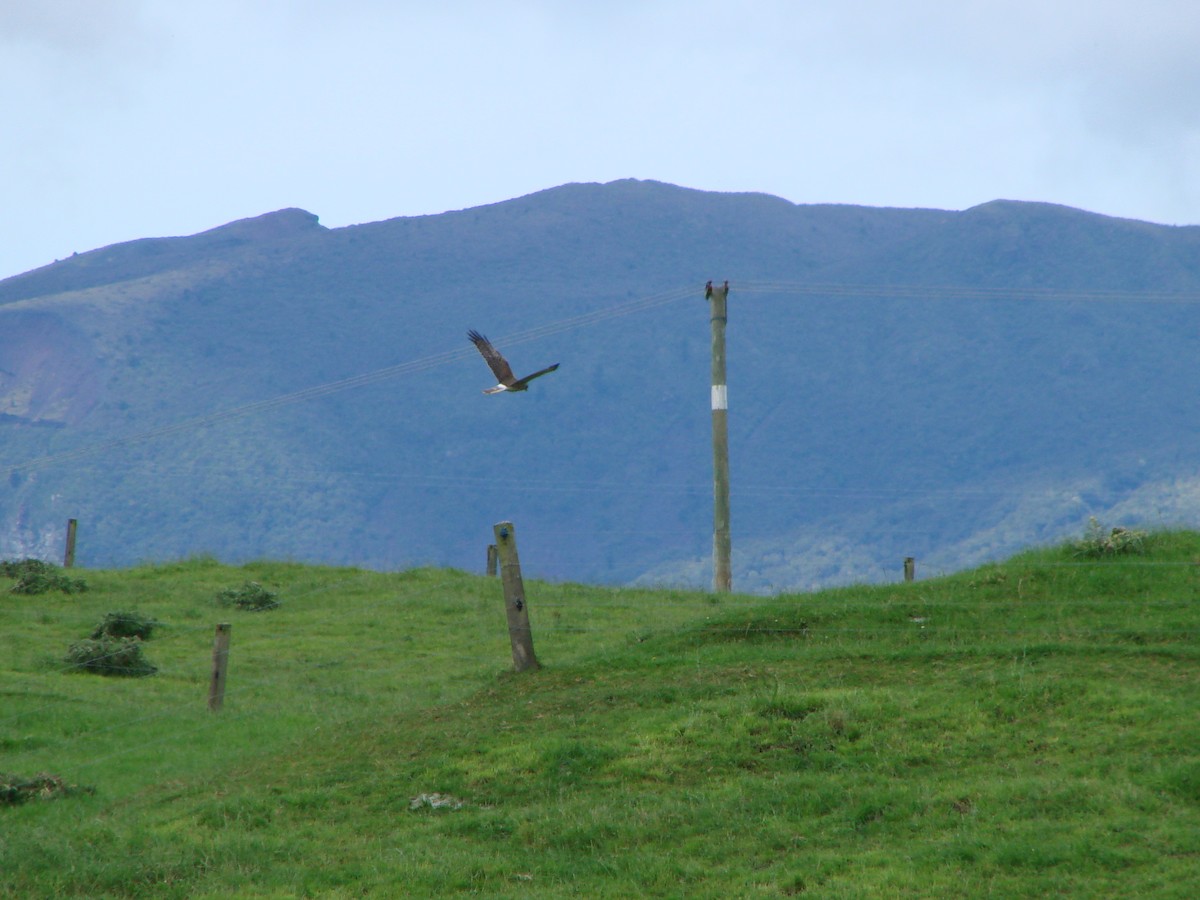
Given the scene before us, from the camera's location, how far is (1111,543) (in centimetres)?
1823

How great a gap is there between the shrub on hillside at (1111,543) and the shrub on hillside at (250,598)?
1519 cm

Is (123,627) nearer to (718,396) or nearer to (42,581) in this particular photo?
(42,581)

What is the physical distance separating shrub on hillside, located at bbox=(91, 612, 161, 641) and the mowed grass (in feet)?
8.28

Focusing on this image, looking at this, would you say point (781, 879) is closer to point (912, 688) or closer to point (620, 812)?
point (620, 812)

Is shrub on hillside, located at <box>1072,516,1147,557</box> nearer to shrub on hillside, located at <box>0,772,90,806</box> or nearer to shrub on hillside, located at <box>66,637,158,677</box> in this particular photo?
shrub on hillside, located at <box>0,772,90,806</box>

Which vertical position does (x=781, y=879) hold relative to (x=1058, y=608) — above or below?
below

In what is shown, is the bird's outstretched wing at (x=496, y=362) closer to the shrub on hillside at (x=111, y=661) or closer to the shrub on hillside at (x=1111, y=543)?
the shrub on hillside at (x=111, y=661)

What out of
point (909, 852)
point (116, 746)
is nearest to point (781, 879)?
point (909, 852)

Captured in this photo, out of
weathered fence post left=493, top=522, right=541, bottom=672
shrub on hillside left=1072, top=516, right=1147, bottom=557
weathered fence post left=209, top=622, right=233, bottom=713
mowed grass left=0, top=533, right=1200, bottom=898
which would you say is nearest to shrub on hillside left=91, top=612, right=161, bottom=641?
mowed grass left=0, top=533, right=1200, bottom=898

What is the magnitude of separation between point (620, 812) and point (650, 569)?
165m

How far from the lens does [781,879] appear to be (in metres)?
10.0

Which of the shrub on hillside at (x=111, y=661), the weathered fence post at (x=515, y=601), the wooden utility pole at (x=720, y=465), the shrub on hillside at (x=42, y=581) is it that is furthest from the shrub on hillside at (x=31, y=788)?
the wooden utility pole at (x=720, y=465)

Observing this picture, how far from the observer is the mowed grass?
10.4 metres

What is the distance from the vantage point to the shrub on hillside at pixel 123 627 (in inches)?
902
